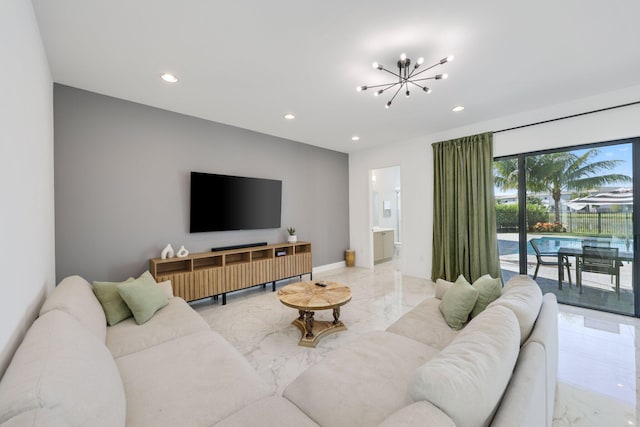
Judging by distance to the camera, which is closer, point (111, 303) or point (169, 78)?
point (111, 303)

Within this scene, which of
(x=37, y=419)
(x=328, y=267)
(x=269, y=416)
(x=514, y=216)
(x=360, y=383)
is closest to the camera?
(x=37, y=419)

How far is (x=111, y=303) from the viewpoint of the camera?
2.12m

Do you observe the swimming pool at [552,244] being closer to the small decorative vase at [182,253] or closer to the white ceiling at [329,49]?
the white ceiling at [329,49]

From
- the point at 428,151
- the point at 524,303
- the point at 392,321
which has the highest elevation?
the point at 428,151

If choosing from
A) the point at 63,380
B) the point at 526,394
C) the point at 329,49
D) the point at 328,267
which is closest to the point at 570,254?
the point at 526,394

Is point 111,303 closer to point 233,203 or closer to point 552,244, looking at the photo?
point 233,203

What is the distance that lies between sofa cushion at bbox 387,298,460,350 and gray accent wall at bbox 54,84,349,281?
9.72 ft

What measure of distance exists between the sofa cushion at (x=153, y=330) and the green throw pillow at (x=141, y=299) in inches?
2.0

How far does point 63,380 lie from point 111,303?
4.96 ft

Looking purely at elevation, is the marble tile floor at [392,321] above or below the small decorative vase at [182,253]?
below

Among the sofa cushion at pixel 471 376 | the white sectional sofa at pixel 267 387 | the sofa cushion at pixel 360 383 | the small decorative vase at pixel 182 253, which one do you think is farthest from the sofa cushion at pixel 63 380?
the small decorative vase at pixel 182 253

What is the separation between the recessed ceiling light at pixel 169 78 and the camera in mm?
2618

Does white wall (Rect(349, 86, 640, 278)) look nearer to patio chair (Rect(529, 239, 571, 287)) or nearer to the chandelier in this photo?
patio chair (Rect(529, 239, 571, 287))

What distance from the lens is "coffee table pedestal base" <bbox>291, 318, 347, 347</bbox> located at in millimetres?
2533
